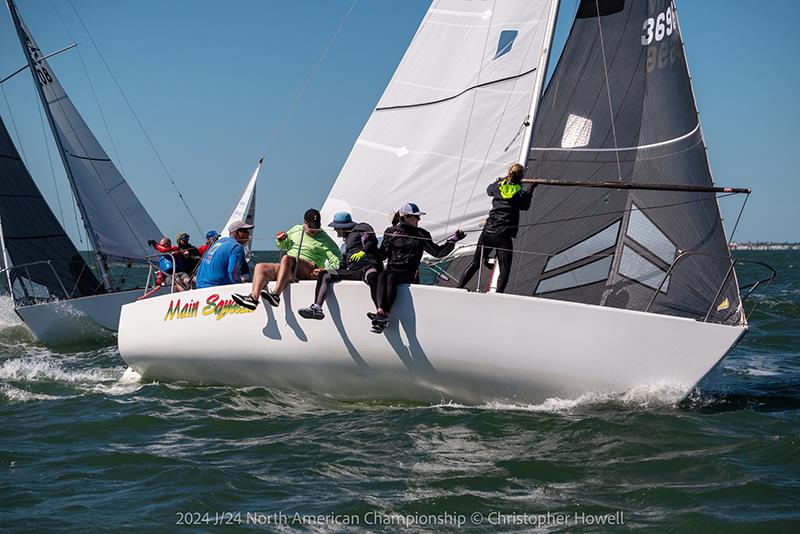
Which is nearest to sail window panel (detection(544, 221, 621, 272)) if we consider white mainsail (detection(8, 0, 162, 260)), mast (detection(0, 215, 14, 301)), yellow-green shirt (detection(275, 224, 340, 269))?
yellow-green shirt (detection(275, 224, 340, 269))

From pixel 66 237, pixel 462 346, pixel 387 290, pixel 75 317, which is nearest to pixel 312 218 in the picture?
pixel 387 290

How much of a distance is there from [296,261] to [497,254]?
1695 millimetres

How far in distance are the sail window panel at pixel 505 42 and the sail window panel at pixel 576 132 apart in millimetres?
1231

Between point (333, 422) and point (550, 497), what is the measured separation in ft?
7.76

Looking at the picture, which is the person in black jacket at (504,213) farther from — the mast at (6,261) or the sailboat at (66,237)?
the mast at (6,261)

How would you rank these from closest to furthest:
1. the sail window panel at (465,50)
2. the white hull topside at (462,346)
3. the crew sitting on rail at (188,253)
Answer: the white hull topside at (462,346), the sail window panel at (465,50), the crew sitting on rail at (188,253)

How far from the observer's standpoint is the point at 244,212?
49.5ft

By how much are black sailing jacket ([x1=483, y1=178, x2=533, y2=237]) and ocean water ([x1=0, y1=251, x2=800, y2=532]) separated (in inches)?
55.5

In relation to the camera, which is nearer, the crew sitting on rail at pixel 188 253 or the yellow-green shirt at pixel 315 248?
the yellow-green shirt at pixel 315 248

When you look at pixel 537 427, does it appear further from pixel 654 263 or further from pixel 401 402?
pixel 654 263

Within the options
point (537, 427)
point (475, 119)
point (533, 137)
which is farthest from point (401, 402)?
point (475, 119)

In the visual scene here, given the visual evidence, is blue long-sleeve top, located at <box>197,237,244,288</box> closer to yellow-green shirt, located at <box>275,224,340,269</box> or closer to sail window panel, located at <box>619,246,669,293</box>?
yellow-green shirt, located at <box>275,224,340,269</box>

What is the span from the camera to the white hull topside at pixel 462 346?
6926 mm

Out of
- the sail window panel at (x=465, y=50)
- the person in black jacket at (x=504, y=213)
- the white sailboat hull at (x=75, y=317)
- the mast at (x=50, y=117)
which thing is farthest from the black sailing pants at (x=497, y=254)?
the mast at (x=50, y=117)
